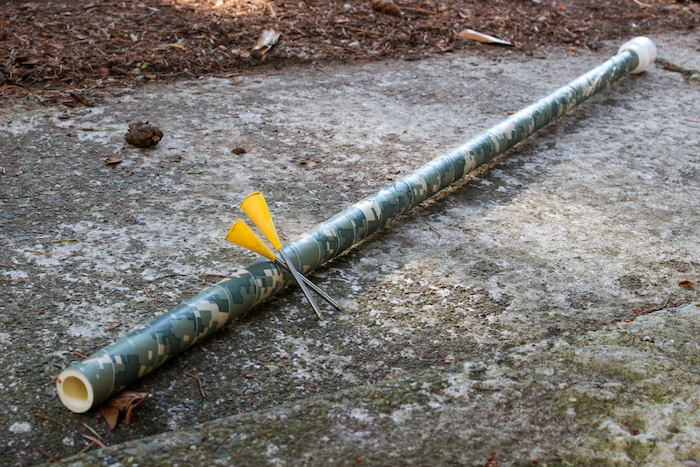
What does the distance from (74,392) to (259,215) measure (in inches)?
32.7

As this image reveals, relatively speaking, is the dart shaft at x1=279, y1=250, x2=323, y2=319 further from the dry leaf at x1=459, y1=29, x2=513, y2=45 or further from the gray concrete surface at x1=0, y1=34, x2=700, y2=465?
the dry leaf at x1=459, y1=29, x2=513, y2=45

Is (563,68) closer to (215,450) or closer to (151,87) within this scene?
(151,87)

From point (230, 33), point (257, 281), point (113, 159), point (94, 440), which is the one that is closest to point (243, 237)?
point (257, 281)

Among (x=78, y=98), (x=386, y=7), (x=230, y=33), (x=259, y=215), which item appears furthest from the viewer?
(x=386, y=7)

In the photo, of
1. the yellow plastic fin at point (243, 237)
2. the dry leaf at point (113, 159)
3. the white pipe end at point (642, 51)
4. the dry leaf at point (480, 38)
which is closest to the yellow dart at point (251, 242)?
the yellow plastic fin at point (243, 237)

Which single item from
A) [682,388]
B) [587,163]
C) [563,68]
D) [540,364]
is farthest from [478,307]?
[563,68]

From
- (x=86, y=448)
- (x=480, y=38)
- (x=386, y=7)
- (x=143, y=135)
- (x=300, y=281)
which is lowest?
(x=86, y=448)

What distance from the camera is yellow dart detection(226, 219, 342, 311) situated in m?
2.12

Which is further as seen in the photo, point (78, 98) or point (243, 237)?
point (78, 98)

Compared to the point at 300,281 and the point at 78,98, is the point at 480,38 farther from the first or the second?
the point at 300,281

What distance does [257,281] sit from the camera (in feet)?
7.01

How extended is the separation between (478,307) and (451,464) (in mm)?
813

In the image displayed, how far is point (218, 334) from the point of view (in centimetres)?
211

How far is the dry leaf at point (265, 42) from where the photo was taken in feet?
14.8
